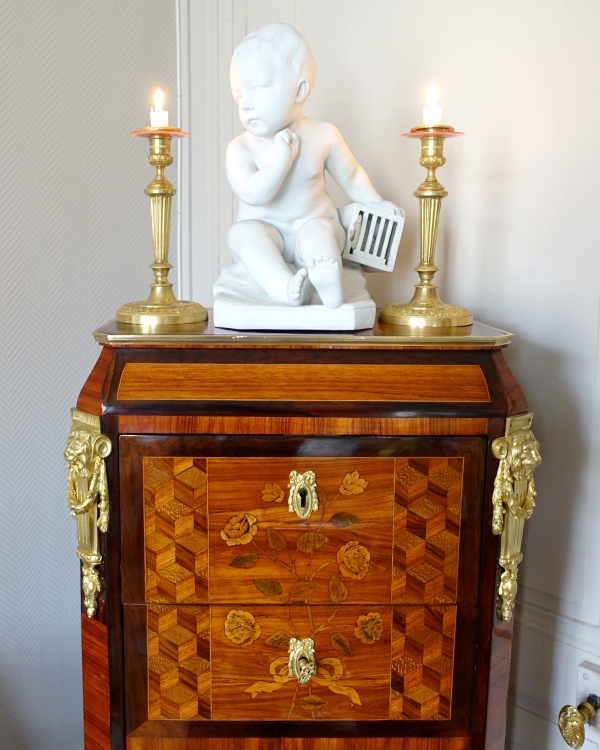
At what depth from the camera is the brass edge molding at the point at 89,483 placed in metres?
0.98

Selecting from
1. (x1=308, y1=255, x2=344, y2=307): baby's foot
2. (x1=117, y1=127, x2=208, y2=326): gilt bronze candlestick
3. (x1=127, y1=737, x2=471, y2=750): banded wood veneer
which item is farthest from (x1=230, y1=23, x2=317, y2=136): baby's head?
(x1=127, y1=737, x2=471, y2=750): banded wood veneer

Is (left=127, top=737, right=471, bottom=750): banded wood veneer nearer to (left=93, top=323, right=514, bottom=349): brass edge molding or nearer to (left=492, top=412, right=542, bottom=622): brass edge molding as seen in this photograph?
(left=492, top=412, right=542, bottom=622): brass edge molding

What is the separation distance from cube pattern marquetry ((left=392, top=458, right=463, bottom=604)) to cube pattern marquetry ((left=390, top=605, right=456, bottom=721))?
2 cm

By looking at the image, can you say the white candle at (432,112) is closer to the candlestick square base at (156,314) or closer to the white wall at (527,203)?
the white wall at (527,203)

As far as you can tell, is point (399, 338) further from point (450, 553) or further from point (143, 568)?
point (143, 568)

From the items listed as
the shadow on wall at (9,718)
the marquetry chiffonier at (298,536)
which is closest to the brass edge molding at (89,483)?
the marquetry chiffonier at (298,536)

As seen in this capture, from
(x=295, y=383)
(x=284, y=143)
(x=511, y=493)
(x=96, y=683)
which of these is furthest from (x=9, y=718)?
(x=284, y=143)

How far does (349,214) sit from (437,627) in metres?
0.67

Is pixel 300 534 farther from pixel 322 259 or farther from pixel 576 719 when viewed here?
pixel 576 719

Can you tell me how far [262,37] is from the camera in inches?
43.0

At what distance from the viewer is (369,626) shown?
1019 millimetres

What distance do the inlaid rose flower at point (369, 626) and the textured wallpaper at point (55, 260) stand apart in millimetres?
842

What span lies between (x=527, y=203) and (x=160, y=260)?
26.6 inches

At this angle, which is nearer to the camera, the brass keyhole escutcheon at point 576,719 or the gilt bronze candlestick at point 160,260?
the gilt bronze candlestick at point 160,260
